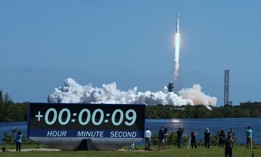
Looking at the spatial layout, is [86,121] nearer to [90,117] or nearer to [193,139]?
[90,117]

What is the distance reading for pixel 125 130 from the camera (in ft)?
147

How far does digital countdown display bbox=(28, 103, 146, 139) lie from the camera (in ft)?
146

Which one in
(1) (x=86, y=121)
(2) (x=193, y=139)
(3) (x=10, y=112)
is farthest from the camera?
(3) (x=10, y=112)

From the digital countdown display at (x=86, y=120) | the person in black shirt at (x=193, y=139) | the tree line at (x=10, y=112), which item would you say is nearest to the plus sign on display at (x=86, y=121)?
the digital countdown display at (x=86, y=120)

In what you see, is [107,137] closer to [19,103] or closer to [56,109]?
[56,109]

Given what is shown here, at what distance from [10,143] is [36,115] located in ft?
39.0

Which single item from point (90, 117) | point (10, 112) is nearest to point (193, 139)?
point (90, 117)

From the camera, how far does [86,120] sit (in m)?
45.0

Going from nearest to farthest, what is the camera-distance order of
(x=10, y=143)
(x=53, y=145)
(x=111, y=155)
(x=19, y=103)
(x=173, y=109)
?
(x=111, y=155) < (x=53, y=145) < (x=10, y=143) < (x=19, y=103) < (x=173, y=109)

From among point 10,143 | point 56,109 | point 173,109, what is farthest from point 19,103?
point 56,109

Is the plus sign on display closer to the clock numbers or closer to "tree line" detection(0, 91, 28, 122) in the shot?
the clock numbers

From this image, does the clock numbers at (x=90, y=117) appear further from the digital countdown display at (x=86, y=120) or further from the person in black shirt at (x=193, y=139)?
the person in black shirt at (x=193, y=139)

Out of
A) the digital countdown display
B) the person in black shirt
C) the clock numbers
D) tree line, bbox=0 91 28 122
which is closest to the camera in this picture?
the digital countdown display

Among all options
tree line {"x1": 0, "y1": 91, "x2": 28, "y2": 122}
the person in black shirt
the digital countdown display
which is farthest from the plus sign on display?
tree line {"x1": 0, "y1": 91, "x2": 28, "y2": 122}
